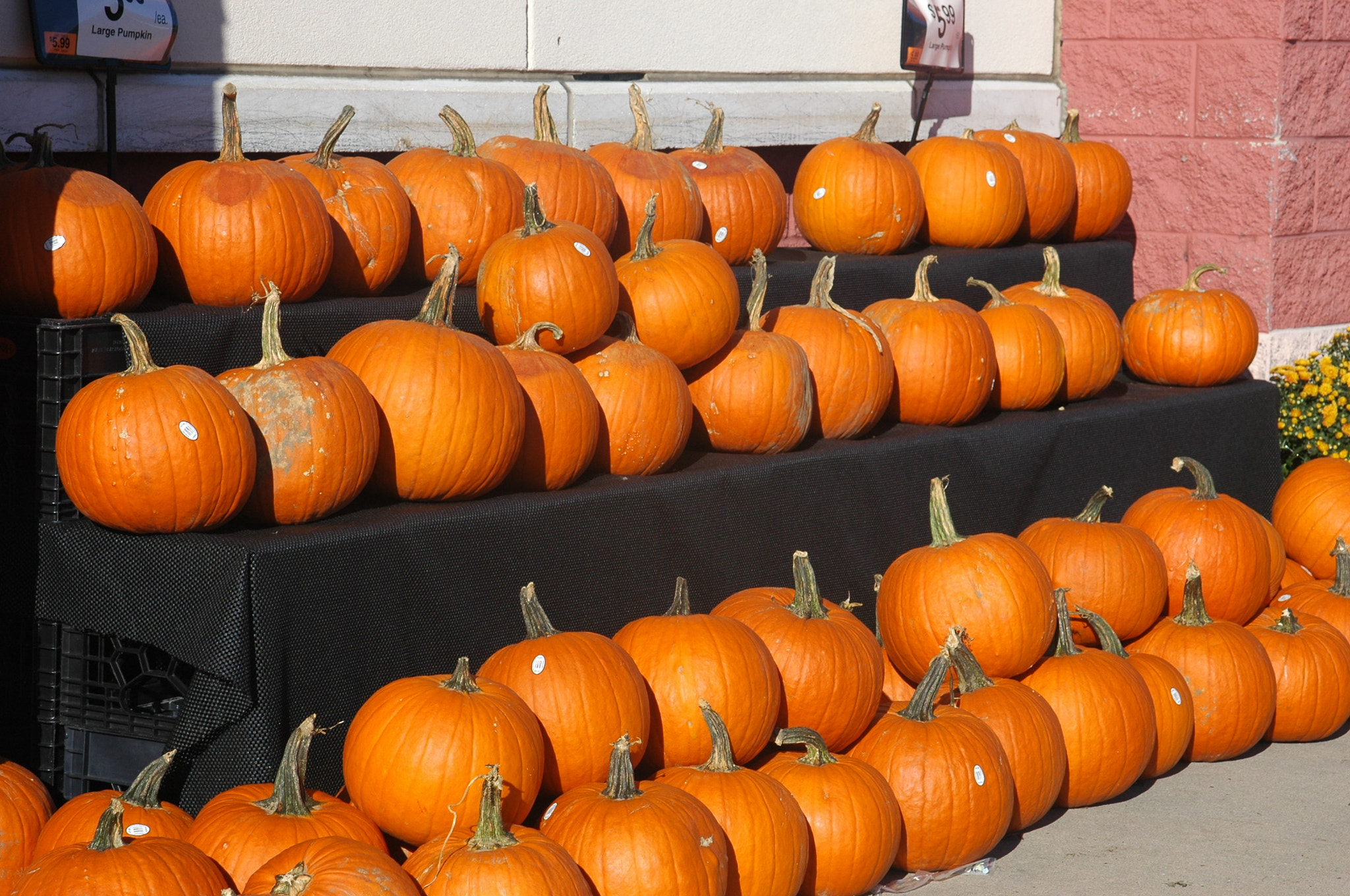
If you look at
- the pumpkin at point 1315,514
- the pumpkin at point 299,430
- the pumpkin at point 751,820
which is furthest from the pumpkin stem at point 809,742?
the pumpkin at point 1315,514

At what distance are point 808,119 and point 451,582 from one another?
3.32 metres

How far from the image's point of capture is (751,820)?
2.83 meters

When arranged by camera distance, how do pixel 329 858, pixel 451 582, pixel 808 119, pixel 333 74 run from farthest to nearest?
1. pixel 808 119
2. pixel 333 74
3. pixel 451 582
4. pixel 329 858

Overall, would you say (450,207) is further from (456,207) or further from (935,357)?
(935,357)

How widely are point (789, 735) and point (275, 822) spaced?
40.2 inches

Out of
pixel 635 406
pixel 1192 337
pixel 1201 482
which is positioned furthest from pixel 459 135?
pixel 1192 337

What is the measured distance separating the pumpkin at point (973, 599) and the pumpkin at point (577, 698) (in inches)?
34.5

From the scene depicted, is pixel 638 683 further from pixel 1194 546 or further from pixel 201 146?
pixel 201 146

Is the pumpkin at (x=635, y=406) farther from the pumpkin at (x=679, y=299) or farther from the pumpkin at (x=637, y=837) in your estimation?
the pumpkin at (x=637, y=837)

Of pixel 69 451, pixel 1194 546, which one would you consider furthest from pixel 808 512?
pixel 69 451

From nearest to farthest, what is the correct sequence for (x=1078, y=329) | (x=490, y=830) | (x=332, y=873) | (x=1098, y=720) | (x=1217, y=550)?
(x=332, y=873), (x=490, y=830), (x=1098, y=720), (x=1217, y=550), (x=1078, y=329)

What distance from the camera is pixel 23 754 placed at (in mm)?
3299

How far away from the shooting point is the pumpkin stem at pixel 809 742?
3.01 m

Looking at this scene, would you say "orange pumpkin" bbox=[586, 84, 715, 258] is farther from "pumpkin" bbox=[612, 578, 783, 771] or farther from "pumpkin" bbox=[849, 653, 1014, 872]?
"pumpkin" bbox=[849, 653, 1014, 872]
